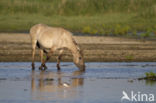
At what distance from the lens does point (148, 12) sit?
38562mm

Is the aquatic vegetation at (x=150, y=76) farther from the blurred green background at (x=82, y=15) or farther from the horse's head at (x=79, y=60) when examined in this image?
the blurred green background at (x=82, y=15)

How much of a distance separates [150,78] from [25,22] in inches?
857

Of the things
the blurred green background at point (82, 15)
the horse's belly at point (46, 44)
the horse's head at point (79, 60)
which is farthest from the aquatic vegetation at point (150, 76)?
the blurred green background at point (82, 15)

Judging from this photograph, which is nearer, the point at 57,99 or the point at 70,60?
the point at 57,99

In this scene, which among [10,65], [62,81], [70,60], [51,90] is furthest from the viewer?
[70,60]

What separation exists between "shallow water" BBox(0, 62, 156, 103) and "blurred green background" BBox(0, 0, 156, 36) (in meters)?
14.9

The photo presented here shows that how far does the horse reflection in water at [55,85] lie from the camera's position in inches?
448

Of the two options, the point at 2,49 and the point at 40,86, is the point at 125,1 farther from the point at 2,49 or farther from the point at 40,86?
the point at 40,86

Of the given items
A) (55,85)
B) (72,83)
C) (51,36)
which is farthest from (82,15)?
(55,85)

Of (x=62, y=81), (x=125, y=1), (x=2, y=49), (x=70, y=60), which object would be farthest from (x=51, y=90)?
(x=125, y=1)

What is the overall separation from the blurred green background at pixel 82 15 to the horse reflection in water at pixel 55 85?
55.4ft

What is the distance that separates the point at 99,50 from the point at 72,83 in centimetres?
818

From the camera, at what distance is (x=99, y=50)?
21531 millimetres

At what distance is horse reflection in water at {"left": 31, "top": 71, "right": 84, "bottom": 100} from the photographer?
448 inches
